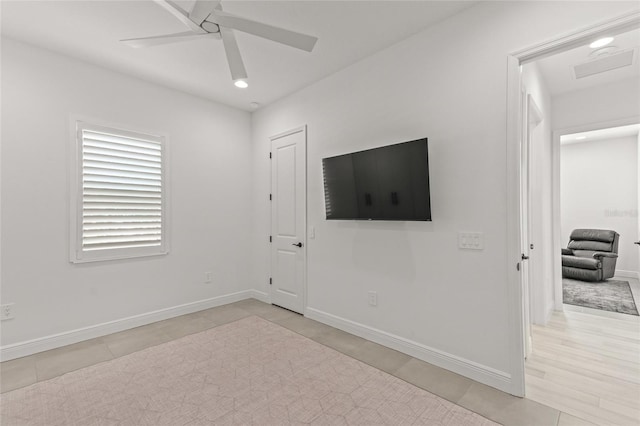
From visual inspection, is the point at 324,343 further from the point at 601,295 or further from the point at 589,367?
the point at 601,295

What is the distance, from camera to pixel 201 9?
1691 millimetres

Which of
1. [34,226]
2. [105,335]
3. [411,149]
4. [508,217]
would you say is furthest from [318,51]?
[105,335]

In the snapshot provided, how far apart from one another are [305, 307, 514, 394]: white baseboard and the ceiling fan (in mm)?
2554

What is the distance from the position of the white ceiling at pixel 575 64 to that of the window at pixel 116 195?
444 cm

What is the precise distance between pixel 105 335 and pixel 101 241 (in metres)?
1.01

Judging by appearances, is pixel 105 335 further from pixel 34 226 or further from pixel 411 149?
pixel 411 149

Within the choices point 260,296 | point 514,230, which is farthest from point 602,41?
point 260,296

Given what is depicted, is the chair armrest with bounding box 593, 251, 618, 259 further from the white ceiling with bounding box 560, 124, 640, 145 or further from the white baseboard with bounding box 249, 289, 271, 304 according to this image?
the white baseboard with bounding box 249, 289, 271, 304

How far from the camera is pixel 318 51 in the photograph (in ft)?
9.66

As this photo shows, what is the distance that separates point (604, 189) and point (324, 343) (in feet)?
22.2

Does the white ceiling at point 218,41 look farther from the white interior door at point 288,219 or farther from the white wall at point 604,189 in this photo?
the white wall at point 604,189

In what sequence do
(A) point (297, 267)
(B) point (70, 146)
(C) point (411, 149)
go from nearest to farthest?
1. (C) point (411, 149)
2. (B) point (70, 146)
3. (A) point (297, 267)

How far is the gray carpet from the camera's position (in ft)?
12.9

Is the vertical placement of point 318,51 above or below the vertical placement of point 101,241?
above
